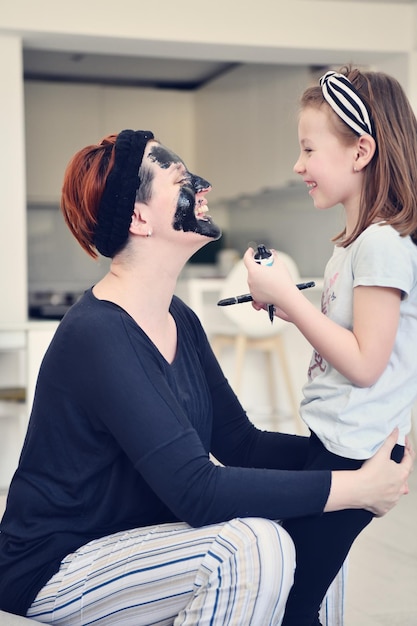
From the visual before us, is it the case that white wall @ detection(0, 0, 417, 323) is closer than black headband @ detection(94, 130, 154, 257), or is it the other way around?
black headband @ detection(94, 130, 154, 257)

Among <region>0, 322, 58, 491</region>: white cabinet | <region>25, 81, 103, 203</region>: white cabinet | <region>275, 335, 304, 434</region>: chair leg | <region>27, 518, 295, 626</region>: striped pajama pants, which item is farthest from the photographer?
<region>25, 81, 103, 203</region>: white cabinet

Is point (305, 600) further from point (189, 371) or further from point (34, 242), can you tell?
point (34, 242)

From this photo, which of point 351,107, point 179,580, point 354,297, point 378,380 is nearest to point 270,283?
point 354,297

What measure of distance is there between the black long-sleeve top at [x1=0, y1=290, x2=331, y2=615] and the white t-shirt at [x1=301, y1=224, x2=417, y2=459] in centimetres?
10

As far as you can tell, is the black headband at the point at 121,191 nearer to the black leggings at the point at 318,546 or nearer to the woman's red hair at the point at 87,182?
the woman's red hair at the point at 87,182

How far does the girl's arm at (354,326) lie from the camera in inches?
52.7

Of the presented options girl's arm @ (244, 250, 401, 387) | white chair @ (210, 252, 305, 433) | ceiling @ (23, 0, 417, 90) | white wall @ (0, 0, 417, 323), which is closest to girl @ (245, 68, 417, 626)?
girl's arm @ (244, 250, 401, 387)

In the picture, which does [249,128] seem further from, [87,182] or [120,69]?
[87,182]

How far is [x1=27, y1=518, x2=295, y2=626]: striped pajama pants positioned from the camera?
1243 millimetres

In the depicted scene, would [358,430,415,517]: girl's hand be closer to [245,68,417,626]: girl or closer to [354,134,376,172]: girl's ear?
[245,68,417,626]: girl

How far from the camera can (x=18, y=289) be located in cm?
405

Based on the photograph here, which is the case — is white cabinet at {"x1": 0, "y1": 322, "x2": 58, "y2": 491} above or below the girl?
below

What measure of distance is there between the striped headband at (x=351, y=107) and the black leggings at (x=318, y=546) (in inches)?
21.5

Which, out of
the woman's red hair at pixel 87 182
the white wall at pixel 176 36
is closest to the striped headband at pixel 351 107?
the woman's red hair at pixel 87 182
